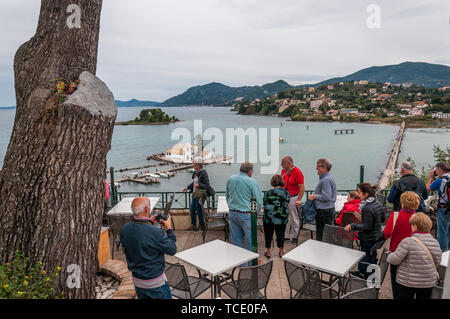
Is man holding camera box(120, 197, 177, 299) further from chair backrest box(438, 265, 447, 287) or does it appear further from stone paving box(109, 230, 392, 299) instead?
chair backrest box(438, 265, 447, 287)

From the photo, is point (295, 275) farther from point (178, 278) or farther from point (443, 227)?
point (443, 227)

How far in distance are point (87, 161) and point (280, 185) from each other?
248cm

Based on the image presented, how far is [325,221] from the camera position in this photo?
470 cm

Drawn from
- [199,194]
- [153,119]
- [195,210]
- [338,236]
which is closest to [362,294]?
[338,236]

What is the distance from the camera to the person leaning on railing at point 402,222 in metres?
3.18

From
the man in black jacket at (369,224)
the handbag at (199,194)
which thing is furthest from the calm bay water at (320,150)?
the man in black jacket at (369,224)

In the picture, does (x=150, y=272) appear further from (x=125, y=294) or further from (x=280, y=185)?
(x=280, y=185)

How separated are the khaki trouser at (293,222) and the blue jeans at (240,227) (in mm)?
1040

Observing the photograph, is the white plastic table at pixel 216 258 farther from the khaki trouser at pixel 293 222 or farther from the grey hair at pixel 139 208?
the khaki trouser at pixel 293 222

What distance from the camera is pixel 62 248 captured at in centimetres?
299

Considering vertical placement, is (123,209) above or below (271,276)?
above

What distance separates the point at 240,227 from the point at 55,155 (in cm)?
253

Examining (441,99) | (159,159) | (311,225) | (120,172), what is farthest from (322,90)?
(311,225)

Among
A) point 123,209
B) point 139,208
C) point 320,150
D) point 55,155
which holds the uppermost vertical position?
point 55,155
